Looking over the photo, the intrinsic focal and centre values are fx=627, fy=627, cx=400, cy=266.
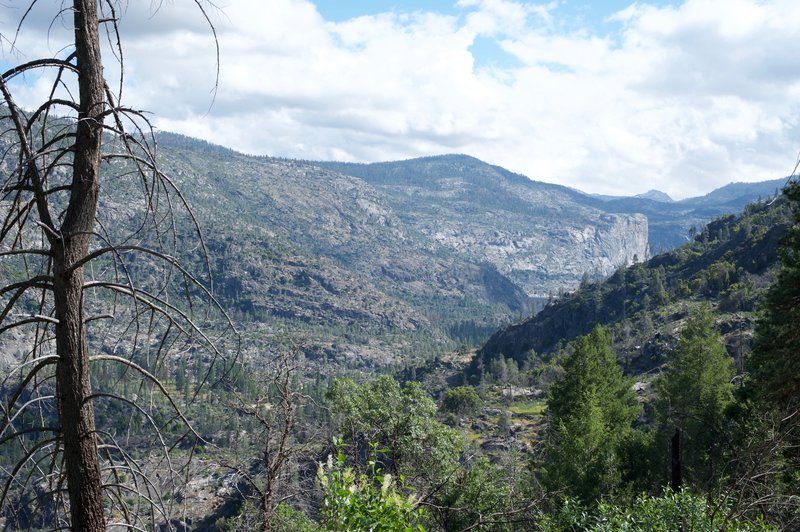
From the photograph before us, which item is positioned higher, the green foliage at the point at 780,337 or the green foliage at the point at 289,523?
the green foliage at the point at 780,337

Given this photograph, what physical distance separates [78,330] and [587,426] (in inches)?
1191

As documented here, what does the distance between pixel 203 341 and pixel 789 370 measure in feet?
60.3

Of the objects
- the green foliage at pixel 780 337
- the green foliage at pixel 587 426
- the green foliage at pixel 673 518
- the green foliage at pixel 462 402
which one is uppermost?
the green foliage at pixel 780 337

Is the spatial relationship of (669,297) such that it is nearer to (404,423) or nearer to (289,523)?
(404,423)

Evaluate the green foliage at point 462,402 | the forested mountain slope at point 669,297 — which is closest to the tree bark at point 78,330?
the forested mountain slope at point 669,297

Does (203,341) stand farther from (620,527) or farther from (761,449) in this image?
(620,527)

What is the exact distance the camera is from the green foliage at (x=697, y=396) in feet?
108

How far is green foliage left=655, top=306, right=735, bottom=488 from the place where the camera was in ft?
108

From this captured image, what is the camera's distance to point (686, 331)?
40.3 m

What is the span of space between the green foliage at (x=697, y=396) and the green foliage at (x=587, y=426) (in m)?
2.82

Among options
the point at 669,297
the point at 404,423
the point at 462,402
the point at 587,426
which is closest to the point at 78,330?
the point at 404,423

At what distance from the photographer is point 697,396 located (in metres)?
38.3

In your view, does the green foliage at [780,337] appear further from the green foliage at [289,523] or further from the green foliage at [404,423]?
the green foliage at [289,523]

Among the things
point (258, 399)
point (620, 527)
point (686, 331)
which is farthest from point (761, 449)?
point (686, 331)
